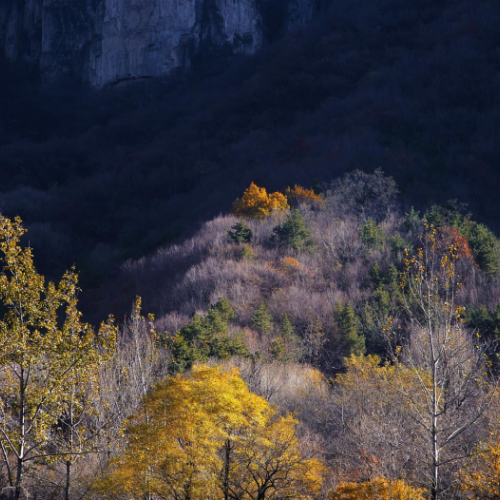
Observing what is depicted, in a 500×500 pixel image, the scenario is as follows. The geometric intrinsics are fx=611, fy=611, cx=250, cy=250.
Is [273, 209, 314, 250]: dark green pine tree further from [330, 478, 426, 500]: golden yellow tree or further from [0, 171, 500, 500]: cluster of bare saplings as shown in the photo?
[330, 478, 426, 500]: golden yellow tree

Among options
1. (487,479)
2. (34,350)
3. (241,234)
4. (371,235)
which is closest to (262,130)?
(241,234)

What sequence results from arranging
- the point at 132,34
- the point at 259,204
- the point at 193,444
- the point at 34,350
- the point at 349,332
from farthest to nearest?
the point at 132,34 < the point at 259,204 < the point at 349,332 < the point at 193,444 < the point at 34,350

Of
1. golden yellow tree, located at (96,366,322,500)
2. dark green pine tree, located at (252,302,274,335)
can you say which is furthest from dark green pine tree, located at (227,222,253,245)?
golden yellow tree, located at (96,366,322,500)

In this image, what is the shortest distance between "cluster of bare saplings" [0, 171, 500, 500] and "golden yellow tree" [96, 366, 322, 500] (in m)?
0.04

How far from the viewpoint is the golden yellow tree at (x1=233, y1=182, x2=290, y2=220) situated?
138ft

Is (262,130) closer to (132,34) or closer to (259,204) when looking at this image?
(259,204)

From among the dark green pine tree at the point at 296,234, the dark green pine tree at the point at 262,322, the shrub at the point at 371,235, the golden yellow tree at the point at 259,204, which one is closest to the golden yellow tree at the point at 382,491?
the dark green pine tree at the point at 262,322

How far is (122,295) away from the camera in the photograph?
38.3m

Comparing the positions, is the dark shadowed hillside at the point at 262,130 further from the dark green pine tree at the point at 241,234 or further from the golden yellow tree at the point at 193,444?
the golden yellow tree at the point at 193,444

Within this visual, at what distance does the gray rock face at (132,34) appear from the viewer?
7469 cm

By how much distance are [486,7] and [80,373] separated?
71.3 metres

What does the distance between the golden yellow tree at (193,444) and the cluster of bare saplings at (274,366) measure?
4 centimetres

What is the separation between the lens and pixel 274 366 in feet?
80.6

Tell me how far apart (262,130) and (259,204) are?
22.4 meters
